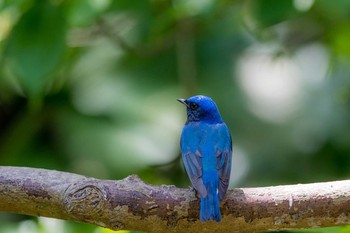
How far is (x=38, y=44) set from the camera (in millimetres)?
4477

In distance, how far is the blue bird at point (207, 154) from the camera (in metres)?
3.52

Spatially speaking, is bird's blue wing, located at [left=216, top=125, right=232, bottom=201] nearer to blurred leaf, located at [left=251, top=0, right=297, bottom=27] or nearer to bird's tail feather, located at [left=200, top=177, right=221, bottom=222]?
bird's tail feather, located at [left=200, top=177, right=221, bottom=222]

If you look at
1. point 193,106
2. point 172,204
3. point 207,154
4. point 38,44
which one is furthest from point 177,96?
point 172,204

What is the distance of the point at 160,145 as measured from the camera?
585 centimetres

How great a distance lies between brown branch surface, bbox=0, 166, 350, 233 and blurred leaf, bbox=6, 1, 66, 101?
945 mm

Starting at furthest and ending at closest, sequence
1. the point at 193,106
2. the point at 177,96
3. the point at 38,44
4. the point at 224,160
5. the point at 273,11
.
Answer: the point at 177,96
the point at 193,106
the point at 38,44
the point at 273,11
the point at 224,160

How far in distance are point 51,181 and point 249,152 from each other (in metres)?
2.91

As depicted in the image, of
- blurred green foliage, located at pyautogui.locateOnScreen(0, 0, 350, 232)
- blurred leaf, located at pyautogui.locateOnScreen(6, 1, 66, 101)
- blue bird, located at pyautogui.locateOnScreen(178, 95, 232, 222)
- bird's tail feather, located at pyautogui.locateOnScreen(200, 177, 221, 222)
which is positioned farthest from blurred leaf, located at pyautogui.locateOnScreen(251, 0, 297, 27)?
bird's tail feather, located at pyautogui.locateOnScreen(200, 177, 221, 222)

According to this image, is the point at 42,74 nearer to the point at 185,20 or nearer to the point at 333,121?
the point at 185,20

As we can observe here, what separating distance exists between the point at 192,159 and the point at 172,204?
601 mm

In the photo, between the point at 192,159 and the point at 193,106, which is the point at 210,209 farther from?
the point at 193,106

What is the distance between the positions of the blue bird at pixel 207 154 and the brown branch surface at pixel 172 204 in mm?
99

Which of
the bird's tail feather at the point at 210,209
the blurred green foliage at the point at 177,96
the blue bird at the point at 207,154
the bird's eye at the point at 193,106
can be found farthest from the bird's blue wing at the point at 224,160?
the blurred green foliage at the point at 177,96

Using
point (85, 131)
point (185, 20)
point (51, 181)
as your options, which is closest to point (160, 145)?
point (85, 131)
